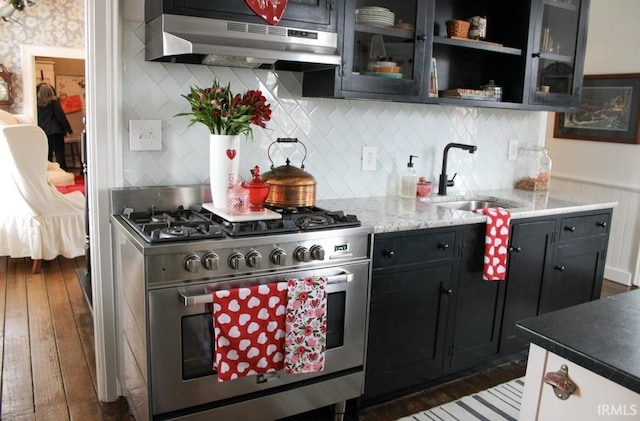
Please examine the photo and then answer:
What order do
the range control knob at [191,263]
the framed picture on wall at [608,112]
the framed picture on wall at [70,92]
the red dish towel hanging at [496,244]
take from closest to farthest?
1. the range control knob at [191,263]
2. the red dish towel hanging at [496,244]
3. the framed picture on wall at [608,112]
4. the framed picture on wall at [70,92]

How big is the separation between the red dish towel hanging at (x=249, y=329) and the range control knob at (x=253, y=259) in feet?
0.27

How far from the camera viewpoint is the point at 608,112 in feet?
14.8

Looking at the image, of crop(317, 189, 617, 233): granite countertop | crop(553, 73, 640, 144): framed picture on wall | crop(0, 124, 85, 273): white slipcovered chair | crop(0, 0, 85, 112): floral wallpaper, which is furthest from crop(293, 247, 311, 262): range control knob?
crop(0, 0, 85, 112): floral wallpaper

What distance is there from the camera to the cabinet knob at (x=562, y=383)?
109 cm

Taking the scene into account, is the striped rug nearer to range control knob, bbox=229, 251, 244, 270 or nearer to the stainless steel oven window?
the stainless steel oven window

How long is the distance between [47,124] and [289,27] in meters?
5.94

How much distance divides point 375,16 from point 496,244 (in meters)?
1.22

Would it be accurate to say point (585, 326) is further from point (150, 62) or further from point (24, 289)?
point (24, 289)

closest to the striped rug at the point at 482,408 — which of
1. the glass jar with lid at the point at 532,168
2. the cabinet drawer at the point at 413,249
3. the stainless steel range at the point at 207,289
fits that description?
the stainless steel range at the point at 207,289

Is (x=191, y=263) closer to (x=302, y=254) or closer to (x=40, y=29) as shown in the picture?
(x=302, y=254)

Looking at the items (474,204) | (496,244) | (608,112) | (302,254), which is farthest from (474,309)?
(608,112)

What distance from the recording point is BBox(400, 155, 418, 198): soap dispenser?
298cm

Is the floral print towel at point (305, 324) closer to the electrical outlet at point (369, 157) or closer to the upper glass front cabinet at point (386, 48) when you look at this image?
the upper glass front cabinet at point (386, 48)

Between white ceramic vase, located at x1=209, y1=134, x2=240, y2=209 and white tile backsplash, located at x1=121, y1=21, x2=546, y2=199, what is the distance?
0.30 metres
